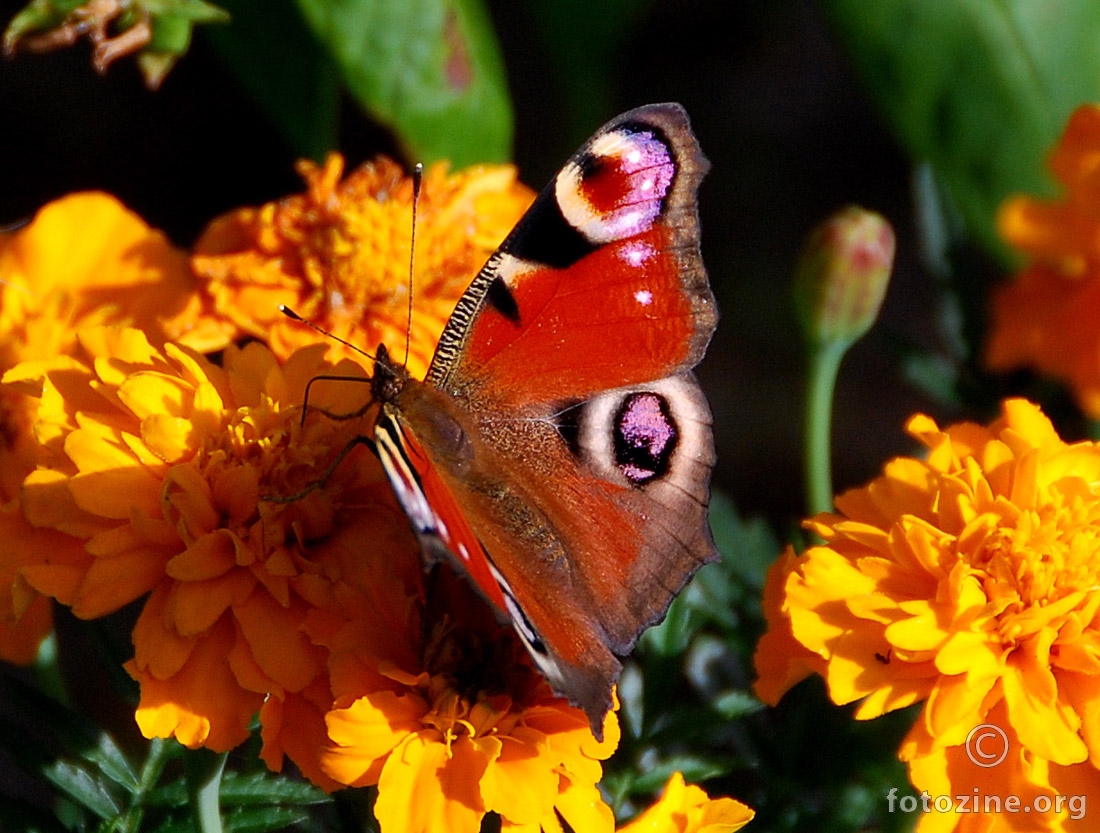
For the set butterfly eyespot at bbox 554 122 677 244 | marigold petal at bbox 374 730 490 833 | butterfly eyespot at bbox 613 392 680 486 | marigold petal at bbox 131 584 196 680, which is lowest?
marigold petal at bbox 374 730 490 833

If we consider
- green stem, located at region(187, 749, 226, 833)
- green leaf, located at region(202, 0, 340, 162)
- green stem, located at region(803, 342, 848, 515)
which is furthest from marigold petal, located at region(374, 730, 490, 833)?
green leaf, located at region(202, 0, 340, 162)

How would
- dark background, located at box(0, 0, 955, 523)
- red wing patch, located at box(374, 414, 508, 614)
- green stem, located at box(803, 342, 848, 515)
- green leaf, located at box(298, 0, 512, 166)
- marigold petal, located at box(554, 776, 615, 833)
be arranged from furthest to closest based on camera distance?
1. dark background, located at box(0, 0, 955, 523)
2. green stem, located at box(803, 342, 848, 515)
3. green leaf, located at box(298, 0, 512, 166)
4. marigold petal, located at box(554, 776, 615, 833)
5. red wing patch, located at box(374, 414, 508, 614)

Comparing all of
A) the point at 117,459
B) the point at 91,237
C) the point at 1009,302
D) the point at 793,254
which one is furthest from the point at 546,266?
the point at 793,254

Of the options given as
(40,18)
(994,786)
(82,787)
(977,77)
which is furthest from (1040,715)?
(40,18)

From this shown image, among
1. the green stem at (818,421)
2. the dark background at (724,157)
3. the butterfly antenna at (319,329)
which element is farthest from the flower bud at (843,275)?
the dark background at (724,157)

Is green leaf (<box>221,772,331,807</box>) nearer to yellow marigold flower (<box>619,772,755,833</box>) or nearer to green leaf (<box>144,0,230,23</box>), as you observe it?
yellow marigold flower (<box>619,772,755,833</box>)

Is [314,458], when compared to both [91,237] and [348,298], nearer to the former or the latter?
[348,298]

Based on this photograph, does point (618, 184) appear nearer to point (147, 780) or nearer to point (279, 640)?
point (279, 640)
